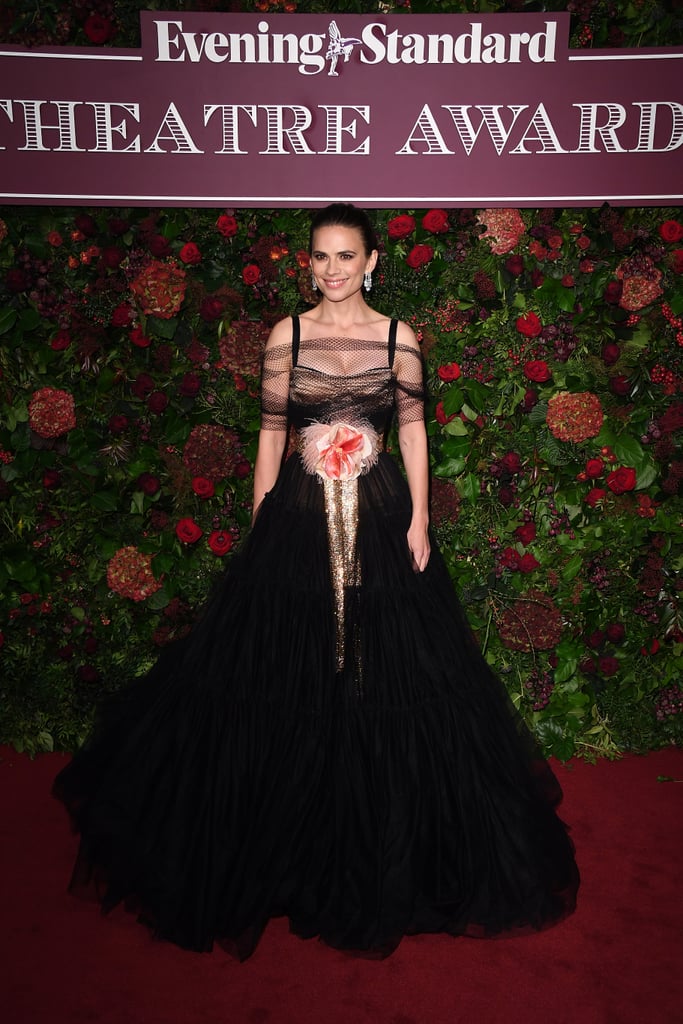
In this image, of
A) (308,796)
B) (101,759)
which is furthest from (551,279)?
(101,759)

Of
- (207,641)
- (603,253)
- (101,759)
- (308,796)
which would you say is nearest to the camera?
(308,796)

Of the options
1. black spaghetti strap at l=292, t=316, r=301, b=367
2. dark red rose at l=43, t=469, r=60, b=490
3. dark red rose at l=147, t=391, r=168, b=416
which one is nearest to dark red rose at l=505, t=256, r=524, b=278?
black spaghetti strap at l=292, t=316, r=301, b=367

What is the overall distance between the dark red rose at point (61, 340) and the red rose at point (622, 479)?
7.80 ft

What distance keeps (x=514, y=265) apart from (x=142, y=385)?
1.63 meters

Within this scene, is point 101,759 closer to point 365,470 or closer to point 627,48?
point 365,470

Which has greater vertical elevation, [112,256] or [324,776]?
[112,256]

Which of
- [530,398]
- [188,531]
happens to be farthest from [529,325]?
[188,531]

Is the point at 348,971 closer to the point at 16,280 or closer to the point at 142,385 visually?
the point at 142,385

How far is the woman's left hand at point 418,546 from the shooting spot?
2.98 m

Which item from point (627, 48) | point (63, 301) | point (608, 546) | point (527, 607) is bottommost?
point (527, 607)

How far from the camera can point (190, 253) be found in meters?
3.55

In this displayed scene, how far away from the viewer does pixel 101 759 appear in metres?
3.26

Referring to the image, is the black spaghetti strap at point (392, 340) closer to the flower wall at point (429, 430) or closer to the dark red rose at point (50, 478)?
the flower wall at point (429, 430)

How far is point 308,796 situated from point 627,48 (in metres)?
3.03
